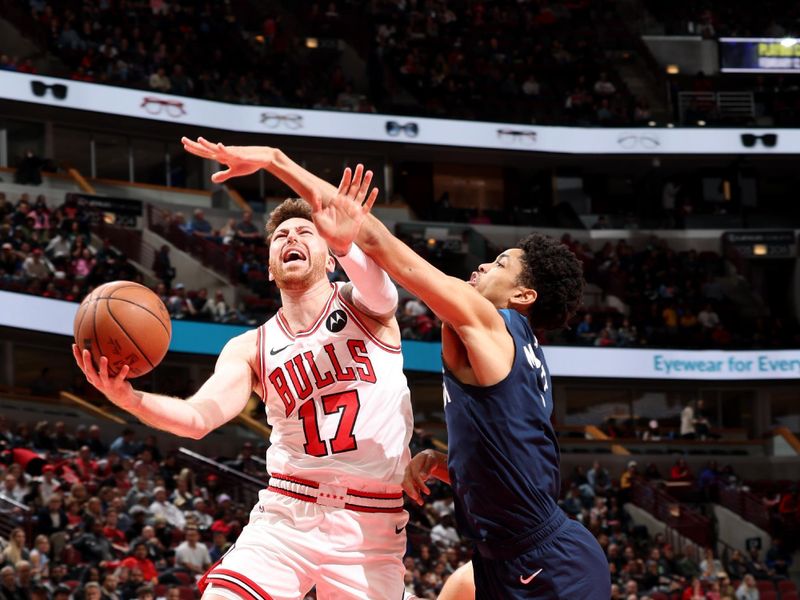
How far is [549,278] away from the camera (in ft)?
17.3

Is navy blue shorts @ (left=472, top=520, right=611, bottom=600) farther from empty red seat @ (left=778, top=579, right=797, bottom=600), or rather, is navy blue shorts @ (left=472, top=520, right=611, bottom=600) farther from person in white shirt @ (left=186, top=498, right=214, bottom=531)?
empty red seat @ (left=778, top=579, right=797, bottom=600)

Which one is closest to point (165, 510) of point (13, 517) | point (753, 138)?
point (13, 517)

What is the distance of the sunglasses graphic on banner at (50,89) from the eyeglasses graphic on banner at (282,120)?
15.9 ft

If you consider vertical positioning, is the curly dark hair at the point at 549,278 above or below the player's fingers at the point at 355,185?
below

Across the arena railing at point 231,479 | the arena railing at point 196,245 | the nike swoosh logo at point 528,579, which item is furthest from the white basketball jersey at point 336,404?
the arena railing at point 196,245

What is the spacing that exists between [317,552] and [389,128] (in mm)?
25305

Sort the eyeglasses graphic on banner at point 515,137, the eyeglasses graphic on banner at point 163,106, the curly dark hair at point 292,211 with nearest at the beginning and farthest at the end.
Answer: the curly dark hair at point 292,211 < the eyeglasses graphic on banner at point 163,106 < the eyeglasses graphic on banner at point 515,137

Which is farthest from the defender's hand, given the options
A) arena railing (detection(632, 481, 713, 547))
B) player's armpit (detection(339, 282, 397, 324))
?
arena railing (detection(632, 481, 713, 547))

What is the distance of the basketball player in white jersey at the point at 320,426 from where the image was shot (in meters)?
5.47

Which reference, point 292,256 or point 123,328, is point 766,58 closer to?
point 292,256

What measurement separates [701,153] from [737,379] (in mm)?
6503

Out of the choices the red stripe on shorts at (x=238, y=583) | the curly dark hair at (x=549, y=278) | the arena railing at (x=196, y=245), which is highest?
the arena railing at (x=196, y=245)

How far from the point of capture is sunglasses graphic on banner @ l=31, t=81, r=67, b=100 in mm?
25953

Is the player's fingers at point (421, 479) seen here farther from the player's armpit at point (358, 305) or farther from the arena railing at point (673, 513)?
the arena railing at point (673, 513)
